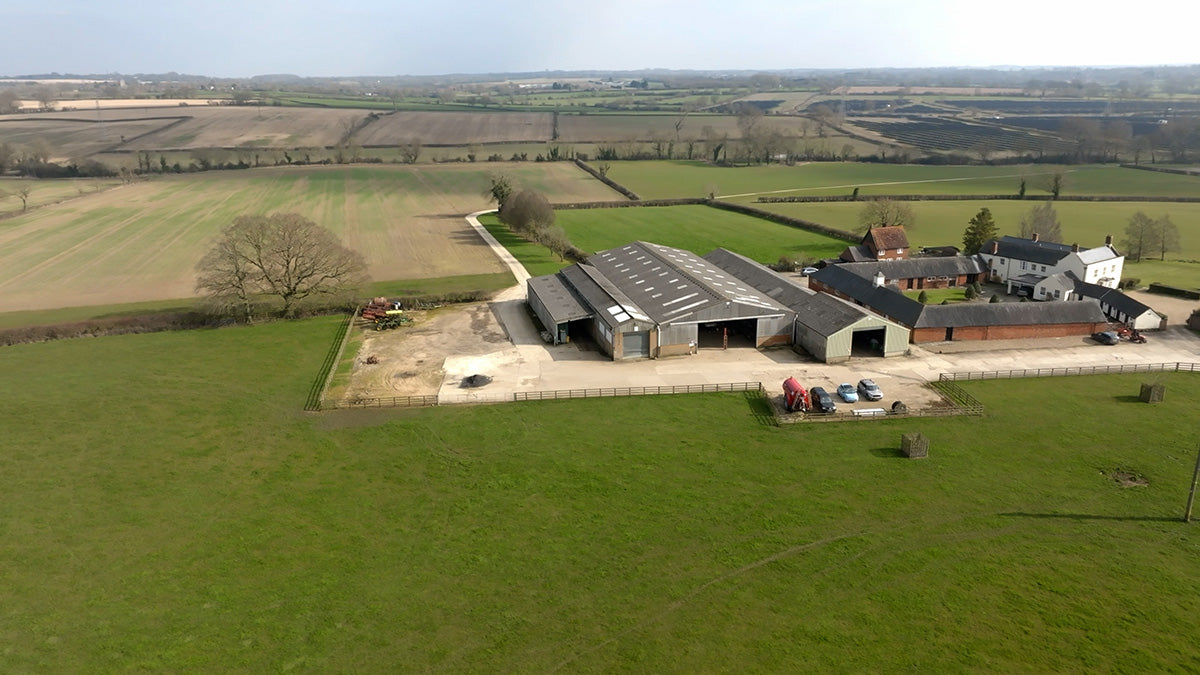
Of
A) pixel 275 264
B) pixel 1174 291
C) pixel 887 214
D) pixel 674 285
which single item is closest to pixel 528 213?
pixel 275 264

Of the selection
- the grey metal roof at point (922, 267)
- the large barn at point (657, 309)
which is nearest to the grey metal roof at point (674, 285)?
the large barn at point (657, 309)

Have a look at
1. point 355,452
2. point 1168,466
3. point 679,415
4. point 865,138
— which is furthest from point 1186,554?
point 865,138

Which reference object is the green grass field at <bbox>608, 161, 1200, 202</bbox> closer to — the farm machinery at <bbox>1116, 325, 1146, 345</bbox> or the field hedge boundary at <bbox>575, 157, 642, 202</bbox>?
the field hedge boundary at <bbox>575, 157, 642, 202</bbox>

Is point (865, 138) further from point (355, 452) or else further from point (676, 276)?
point (355, 452)

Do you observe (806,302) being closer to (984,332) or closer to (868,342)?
(868,342)

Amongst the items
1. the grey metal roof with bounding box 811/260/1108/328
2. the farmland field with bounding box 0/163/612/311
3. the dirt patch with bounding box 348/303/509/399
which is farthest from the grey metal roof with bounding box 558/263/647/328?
the grey metal roof with bounding box 811/260/1108/328

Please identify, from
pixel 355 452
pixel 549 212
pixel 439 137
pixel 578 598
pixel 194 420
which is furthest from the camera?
pixel 439 137

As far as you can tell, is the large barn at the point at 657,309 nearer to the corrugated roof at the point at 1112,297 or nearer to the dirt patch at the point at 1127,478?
the dirt patch at the point at 1127,478
